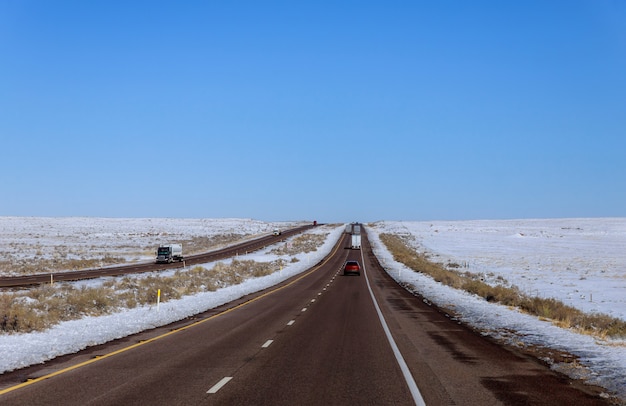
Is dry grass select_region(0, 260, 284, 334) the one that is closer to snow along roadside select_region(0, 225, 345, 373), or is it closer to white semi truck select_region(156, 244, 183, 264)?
snow along roadside select_region(0, 225, 345, 373)

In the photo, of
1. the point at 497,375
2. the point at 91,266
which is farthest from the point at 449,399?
the point at 91,266

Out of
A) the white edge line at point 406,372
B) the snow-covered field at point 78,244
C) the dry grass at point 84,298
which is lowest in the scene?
the snow-covered field at point 78,244

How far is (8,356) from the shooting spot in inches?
494

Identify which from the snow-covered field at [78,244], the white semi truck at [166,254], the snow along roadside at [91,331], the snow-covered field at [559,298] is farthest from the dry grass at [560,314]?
the snow-covered field at [78,244]

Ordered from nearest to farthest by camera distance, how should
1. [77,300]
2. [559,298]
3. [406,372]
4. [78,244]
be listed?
[406,372], [77,300], [559,298], [78,244]

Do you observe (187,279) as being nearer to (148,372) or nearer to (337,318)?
(337,318)

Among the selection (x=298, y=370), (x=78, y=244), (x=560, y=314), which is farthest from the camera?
(x=78, y=244)

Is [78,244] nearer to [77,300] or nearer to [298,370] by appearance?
[77,300]

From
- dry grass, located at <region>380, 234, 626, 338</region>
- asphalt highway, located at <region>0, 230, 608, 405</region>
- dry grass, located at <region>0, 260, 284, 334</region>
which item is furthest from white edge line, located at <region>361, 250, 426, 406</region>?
dry grass, located at <region>0, 260, 284, 334</region>

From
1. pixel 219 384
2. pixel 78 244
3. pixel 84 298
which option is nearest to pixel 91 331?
pixel 84 298

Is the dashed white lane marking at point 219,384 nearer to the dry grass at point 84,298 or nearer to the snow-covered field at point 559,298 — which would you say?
the snow-covered field at point 559,298

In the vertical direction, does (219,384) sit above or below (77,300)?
above

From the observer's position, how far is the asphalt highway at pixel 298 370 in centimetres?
885

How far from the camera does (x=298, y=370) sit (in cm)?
1116
